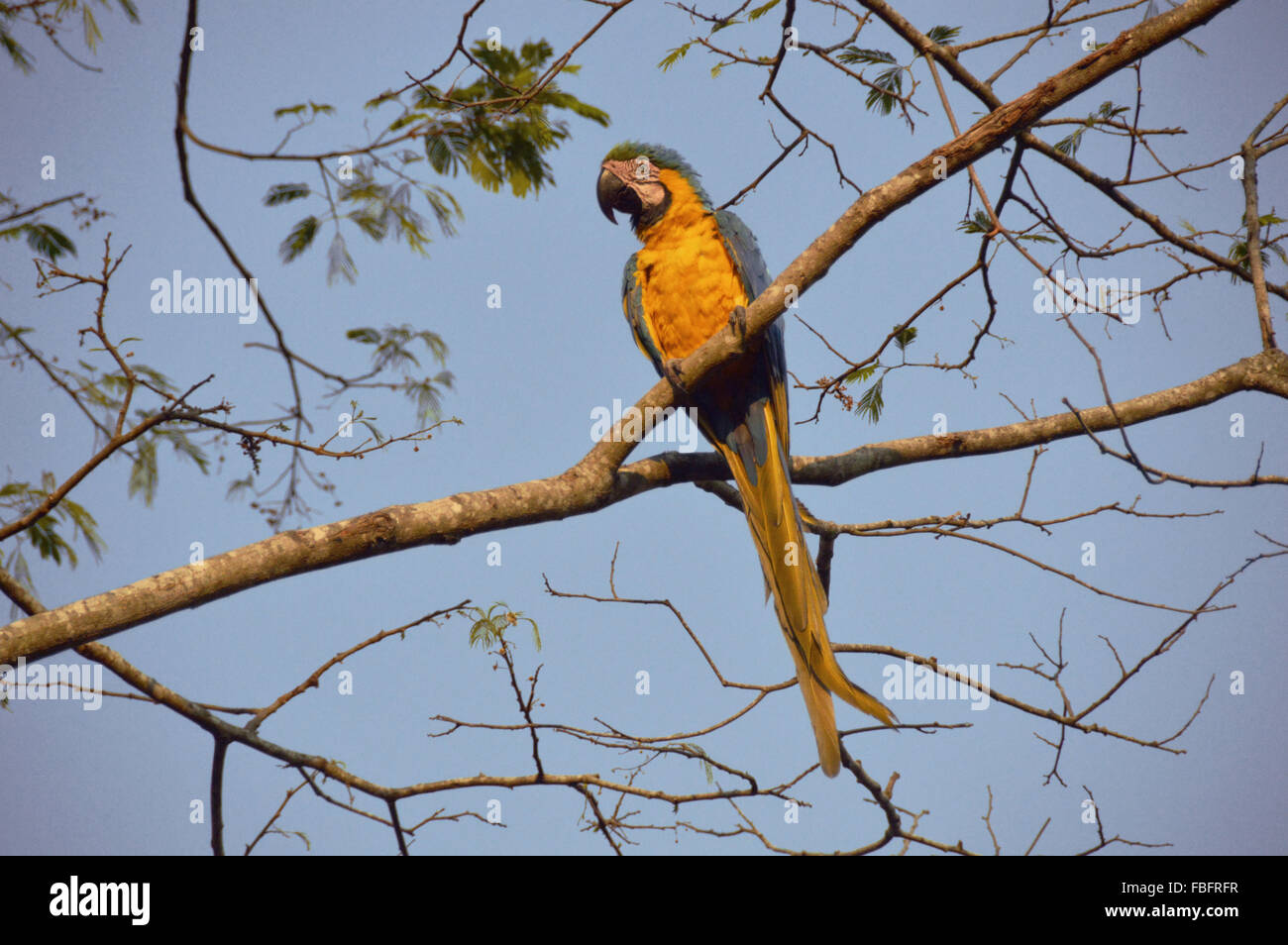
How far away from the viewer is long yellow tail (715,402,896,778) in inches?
104

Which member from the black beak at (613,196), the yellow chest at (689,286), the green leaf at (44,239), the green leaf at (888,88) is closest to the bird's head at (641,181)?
the black beak at (613,196)

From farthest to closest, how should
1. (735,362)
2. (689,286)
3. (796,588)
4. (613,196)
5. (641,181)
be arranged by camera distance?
(613,196)
(641,181)
(689,286)
(735,362)
(796,588)

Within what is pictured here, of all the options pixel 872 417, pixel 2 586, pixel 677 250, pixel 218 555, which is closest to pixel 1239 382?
pixel 872 417

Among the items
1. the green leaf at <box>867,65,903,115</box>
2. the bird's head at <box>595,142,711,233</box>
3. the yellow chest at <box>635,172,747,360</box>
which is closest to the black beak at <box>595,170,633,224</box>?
the bird's head at <box>595,142,711,233</box>

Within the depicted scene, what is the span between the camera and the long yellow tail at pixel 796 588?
8.67ft

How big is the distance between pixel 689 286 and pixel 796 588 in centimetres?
160

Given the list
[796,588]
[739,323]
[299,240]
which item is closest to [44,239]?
[299,240]

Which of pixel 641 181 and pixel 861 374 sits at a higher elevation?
pixel 641 181

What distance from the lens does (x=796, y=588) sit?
2930mm

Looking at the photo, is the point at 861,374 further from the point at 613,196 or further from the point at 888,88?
the point at 613,196

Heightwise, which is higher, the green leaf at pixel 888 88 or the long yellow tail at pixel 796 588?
the green leaf at pixel 888 88

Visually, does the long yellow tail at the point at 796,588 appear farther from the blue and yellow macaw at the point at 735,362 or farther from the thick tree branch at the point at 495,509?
the thick tree branch at the point at 495,509
